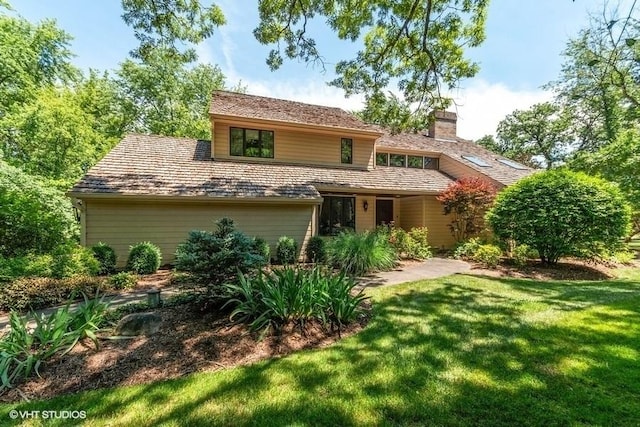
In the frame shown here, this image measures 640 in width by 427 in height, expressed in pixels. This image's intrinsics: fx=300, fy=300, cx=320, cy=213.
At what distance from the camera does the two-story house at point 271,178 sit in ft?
30.7

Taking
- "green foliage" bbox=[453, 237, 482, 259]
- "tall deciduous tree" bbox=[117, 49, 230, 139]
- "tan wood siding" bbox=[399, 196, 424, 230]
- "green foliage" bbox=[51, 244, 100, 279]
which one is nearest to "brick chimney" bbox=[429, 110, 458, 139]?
"tan wood siding" bbox=[399, 196, 424, 230]

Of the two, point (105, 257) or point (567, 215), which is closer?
point (105, 257)

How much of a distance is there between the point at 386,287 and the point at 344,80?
26.5 feet

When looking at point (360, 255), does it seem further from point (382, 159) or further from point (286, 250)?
point (382, 159)

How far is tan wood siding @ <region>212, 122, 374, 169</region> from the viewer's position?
12.5 m

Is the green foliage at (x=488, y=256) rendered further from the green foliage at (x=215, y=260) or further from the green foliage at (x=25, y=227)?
the green foliage at (x=25, y=227)

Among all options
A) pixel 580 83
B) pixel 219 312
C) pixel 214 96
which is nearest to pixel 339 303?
pixel 219 312

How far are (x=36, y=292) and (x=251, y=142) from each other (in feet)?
29.1

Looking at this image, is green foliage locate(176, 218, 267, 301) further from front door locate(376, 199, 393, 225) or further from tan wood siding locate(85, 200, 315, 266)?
front door locate(376, 199, 393, 225)

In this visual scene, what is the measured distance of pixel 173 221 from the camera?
32.3ft

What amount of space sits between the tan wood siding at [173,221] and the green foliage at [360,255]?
189cm

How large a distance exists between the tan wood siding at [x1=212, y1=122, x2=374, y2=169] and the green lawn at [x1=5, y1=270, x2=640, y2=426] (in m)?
10.0

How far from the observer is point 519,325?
4.62 meters

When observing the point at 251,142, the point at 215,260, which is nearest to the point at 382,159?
the point at 251,142
